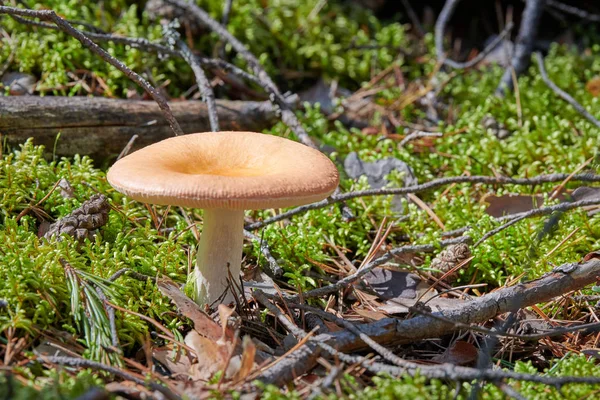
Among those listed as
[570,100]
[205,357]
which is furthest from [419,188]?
[570,100]

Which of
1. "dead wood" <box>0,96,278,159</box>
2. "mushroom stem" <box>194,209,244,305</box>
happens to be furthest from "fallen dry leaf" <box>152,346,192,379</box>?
"dead wood" <box>0,96,278,159</box>

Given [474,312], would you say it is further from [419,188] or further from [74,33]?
[74,33]

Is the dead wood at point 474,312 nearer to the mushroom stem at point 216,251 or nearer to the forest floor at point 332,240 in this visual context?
the forest floor at point 332,240

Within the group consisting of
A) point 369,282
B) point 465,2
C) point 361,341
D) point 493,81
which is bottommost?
point 369,282

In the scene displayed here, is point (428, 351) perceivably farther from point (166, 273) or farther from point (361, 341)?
point (166, 273)

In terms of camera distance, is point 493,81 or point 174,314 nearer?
point 174,314

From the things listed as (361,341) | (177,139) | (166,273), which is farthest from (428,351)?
(177,139)

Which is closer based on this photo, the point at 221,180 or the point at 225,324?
the point at 221,180
